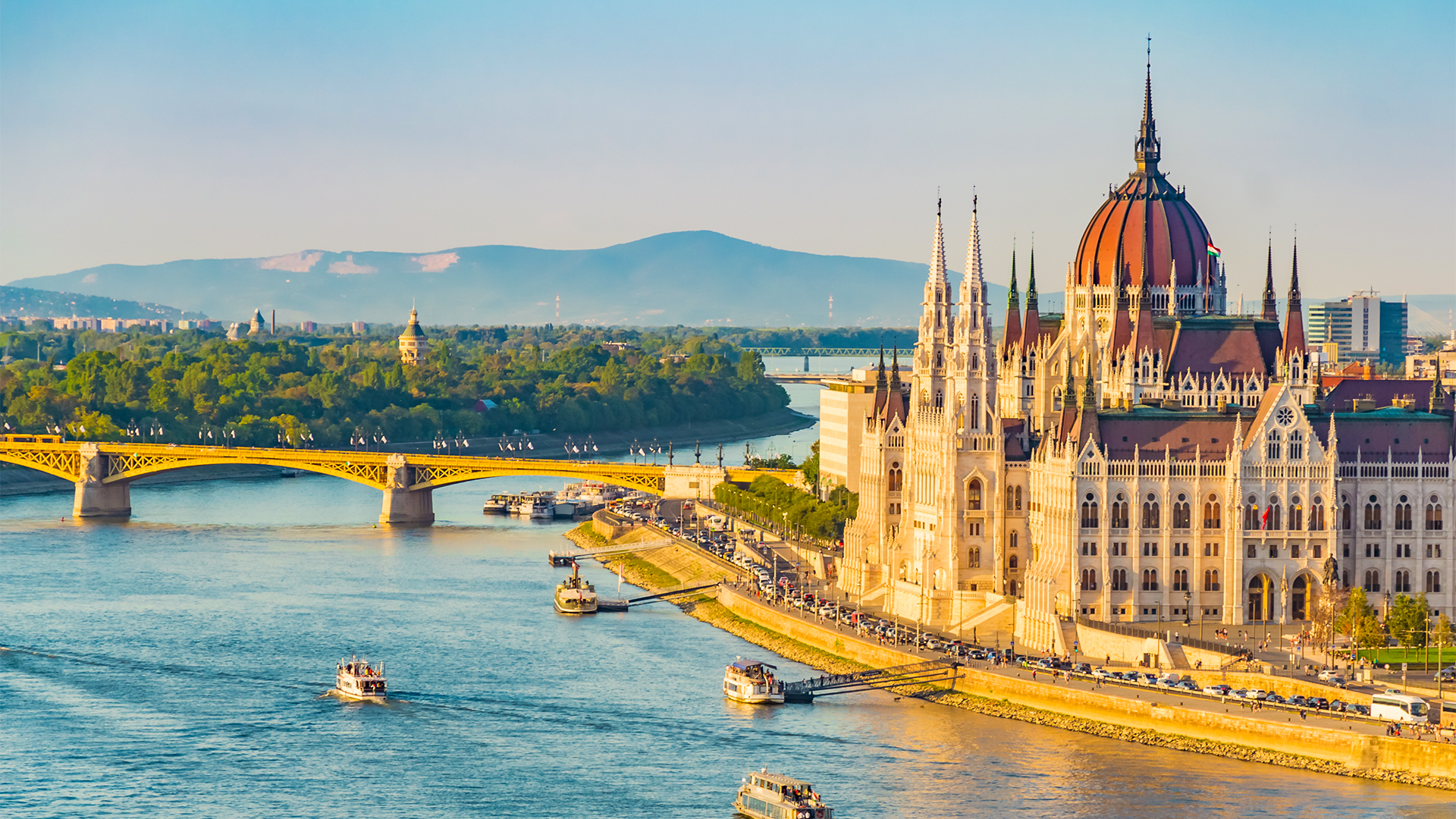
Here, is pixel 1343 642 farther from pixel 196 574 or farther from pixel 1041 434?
pixel 196 574

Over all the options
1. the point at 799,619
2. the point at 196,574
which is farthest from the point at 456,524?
the point at 799,619

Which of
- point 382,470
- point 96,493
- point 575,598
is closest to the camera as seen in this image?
point 575,598

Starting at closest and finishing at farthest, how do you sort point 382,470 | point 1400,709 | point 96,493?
point 1400,709
point 96,493
point 382,470

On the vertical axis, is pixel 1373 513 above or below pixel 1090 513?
below

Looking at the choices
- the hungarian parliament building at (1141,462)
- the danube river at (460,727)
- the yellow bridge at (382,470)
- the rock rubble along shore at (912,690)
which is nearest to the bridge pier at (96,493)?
the yellow bridge at (382,470)

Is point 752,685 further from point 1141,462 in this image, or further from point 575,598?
point 575,598

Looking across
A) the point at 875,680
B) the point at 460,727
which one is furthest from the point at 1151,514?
the point at 460,727
